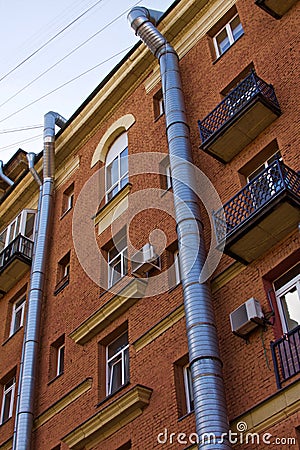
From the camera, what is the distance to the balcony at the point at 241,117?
1409 cm

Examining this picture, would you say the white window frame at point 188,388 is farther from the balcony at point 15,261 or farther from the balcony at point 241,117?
the balcony at point 15,261

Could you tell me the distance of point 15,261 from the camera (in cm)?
2033

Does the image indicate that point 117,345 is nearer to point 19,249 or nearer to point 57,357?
point 57,357

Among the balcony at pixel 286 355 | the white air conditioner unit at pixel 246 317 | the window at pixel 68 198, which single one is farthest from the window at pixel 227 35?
the balcony at pixel 286 355

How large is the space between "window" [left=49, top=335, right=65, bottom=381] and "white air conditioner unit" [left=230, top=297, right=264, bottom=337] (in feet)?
20.7

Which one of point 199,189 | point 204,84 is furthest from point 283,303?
point 204,84

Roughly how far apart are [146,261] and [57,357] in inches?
163

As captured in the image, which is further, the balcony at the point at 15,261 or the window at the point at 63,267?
the balcony at the point at 15,261

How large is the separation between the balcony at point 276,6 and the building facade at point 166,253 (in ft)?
0.08

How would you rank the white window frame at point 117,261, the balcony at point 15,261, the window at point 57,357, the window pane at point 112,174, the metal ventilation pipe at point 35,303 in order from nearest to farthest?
the metal ventilation pipe at point 35,303, the white window frame at point 117,261, the window at point 57,357, the window pane at point 112,174, the balcony at point 15,261

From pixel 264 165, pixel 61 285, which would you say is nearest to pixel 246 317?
pixel 264 165

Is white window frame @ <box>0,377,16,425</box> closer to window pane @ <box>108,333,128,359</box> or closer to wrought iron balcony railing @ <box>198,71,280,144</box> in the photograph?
window pane @ <box>108,333,128,359</box>

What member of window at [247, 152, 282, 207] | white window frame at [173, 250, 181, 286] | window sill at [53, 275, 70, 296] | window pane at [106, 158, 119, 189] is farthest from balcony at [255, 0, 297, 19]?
window sill at [53, 275, 70, 296]

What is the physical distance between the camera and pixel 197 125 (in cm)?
1652
